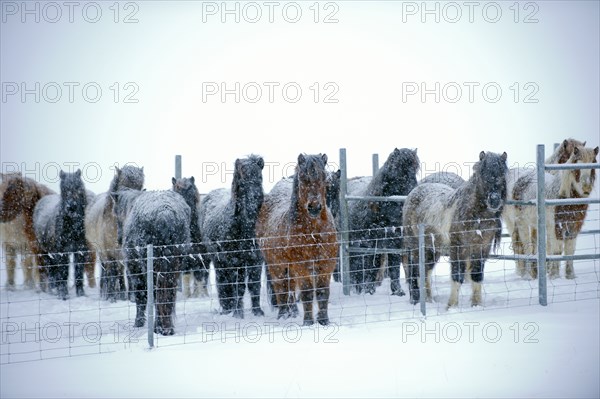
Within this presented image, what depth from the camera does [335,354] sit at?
23.4ft

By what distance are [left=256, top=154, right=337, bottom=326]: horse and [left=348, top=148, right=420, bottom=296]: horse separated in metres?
1.91

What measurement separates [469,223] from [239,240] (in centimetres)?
278

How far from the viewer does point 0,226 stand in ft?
41.5

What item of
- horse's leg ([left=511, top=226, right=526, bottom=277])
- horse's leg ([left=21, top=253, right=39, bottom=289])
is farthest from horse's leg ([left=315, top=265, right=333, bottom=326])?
horse's leg ([left=21, top=253, right=39, bottom=289])

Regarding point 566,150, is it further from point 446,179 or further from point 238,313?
point 238,313

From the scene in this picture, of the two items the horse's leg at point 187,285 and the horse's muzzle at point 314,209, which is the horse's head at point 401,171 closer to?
the horse's muzzle at point 314,209

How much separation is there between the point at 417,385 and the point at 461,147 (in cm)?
2610

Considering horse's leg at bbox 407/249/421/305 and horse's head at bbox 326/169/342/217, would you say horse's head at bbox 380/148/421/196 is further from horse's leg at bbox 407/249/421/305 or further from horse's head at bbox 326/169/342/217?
horse's leg at bbox 407/249/421/305

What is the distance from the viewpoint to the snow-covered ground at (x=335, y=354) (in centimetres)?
625

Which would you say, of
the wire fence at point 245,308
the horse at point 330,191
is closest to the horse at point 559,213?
the wire fence at point 245,308

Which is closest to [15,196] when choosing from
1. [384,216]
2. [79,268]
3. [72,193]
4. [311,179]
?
[72,193]

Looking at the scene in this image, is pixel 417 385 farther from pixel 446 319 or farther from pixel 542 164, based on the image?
pixel 542 164

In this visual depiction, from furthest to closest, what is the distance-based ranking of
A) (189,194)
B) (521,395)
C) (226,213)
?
(189,194)
(226,213)
(521,395)

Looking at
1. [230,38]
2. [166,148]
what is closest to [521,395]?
[166,148]
